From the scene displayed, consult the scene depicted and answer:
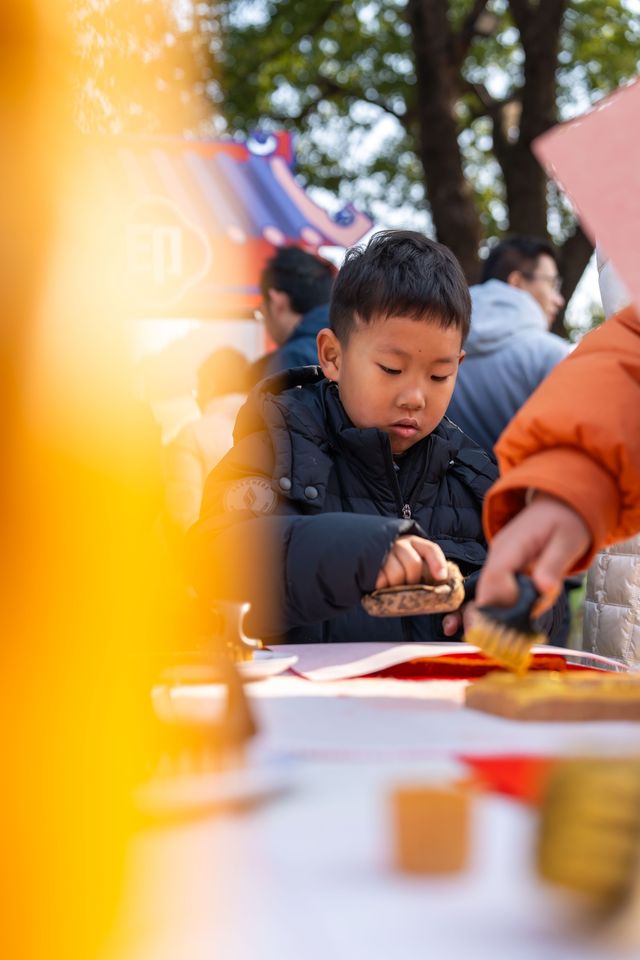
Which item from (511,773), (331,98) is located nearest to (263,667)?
(511,773)

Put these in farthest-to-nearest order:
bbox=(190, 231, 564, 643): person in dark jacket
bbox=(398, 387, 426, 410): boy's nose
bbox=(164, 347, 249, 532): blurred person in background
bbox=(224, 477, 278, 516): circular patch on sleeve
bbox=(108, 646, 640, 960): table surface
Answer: bbox=(164, 347, 249, 532): blurred person in background
bbox=(398, 387, 426, 410): boy's nose
bbox=(190, 231, 564, 643): person in dark jacket
bbox=(224, 477, 278, 516): circular patch on sleeve
bbox=(108, 646, 640, 960): table surface

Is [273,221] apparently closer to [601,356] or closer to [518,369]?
[518,369]

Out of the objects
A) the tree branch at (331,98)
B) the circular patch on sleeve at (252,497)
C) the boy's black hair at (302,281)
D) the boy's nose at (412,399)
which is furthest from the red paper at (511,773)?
Result: the tree branch at (331,98)

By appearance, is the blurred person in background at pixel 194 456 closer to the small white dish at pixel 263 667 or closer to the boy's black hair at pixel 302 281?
the boy's black hair at pixel 302 281

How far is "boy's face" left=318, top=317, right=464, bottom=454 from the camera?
Result: 2111mm

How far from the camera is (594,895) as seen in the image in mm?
470

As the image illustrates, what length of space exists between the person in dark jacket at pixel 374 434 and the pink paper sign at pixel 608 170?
2.80 ft

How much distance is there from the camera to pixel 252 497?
1866 millimetres

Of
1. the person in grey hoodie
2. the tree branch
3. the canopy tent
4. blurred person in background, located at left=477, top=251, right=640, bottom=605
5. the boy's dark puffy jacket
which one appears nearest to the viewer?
blurred person in background, located at left=477, top=251, right=640, bottom=605

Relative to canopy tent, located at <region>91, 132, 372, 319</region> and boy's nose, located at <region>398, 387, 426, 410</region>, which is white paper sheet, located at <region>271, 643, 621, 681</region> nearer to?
boy's nose, located at <region>398, 387, 426, 410</region>

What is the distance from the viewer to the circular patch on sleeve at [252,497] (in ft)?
6.03

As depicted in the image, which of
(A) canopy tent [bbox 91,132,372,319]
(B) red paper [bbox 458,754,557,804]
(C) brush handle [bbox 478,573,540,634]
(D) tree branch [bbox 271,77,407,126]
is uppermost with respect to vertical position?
(D) tree branch [bbox 271,77,407,126]

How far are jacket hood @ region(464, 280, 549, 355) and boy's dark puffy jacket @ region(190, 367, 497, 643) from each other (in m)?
1.46

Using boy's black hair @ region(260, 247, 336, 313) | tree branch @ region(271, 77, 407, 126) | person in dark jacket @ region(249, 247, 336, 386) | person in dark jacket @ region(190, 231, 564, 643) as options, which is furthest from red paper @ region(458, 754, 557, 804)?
tree branch @ region(271, 77, 407, 126)
